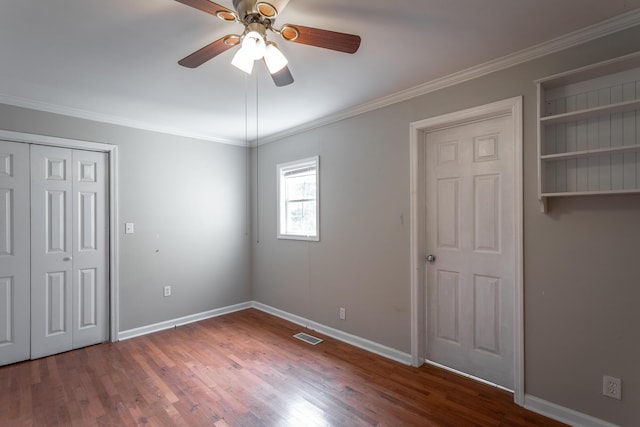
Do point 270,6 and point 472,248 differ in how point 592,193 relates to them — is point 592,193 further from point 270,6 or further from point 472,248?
point 270,6

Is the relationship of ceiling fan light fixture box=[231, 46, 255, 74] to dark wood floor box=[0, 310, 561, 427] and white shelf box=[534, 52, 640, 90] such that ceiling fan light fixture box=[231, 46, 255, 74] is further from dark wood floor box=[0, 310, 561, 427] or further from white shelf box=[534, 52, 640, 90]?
dark wood floor box=[0, 310, 561, 427]

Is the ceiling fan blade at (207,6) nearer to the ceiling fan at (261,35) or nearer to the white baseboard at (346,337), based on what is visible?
the ceiling fan at (261,35)

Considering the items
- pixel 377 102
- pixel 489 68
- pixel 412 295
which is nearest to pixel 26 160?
pixel 377 102

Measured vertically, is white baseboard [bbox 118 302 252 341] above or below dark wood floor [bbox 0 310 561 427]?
above

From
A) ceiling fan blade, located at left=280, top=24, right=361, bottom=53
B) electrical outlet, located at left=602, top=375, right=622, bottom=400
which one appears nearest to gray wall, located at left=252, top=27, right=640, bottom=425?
electrical outlet, located at left=602, top=375, right=622, bottom=400

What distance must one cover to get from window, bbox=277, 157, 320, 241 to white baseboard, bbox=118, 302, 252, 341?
4.14ft

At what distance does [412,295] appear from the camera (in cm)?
283

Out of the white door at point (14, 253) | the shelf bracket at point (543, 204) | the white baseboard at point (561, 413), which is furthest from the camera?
the white door at point (14, 253)

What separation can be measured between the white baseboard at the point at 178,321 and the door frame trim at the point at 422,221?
2.66 metres

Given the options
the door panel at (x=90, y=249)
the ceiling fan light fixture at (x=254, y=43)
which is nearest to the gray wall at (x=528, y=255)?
the ceiling fan light fixture at (x=254, y=43)

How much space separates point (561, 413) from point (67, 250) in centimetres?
442

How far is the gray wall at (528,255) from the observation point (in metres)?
1.88

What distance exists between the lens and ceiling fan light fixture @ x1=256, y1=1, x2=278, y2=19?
139 centimetres

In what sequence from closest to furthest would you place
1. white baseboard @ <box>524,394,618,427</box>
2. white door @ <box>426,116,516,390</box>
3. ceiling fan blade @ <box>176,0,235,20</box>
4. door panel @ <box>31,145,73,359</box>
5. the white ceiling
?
ceiling fan blade @ <box>176,0,235,20</box>
the white ceiling
white baseboard @ <box>524,394,618,427</box>
white door @ <box>426,116,516,390</box>
door panel @ <box>31,145,73,359</box>
